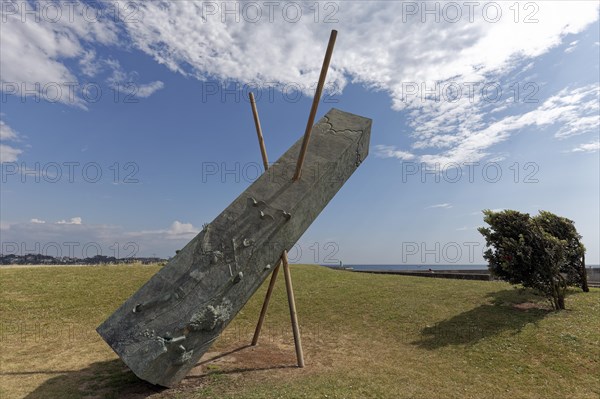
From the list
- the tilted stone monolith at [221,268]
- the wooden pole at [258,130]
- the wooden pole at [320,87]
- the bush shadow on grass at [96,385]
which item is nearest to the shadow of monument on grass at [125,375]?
the bush shadow on grass at [96,385]

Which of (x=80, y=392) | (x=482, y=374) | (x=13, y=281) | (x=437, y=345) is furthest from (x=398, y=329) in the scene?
(x=13, y=281)

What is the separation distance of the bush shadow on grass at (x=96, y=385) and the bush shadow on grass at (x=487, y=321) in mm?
8960

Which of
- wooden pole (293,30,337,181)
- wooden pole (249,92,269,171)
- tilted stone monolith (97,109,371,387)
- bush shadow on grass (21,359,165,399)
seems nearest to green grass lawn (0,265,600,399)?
bush shadow on grass (21,359,165,399)

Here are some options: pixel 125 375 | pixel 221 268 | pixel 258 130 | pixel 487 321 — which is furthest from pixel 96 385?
pixel 487 321

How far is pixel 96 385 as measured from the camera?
28.4 ft

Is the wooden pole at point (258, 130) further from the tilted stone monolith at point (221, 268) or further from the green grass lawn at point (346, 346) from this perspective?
the green grass lawn at point (346, 346)

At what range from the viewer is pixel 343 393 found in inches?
311

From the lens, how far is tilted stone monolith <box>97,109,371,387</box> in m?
7.14

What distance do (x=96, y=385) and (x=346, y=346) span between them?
24.8ft

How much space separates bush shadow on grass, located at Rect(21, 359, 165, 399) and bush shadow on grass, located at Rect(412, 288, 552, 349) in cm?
896

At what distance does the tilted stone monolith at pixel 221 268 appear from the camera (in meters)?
7.14

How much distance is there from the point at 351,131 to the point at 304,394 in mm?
7359

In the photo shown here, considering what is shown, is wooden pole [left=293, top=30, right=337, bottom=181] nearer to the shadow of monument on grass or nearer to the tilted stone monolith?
the tilted stone monolith

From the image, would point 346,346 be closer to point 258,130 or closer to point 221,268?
point 221,268
